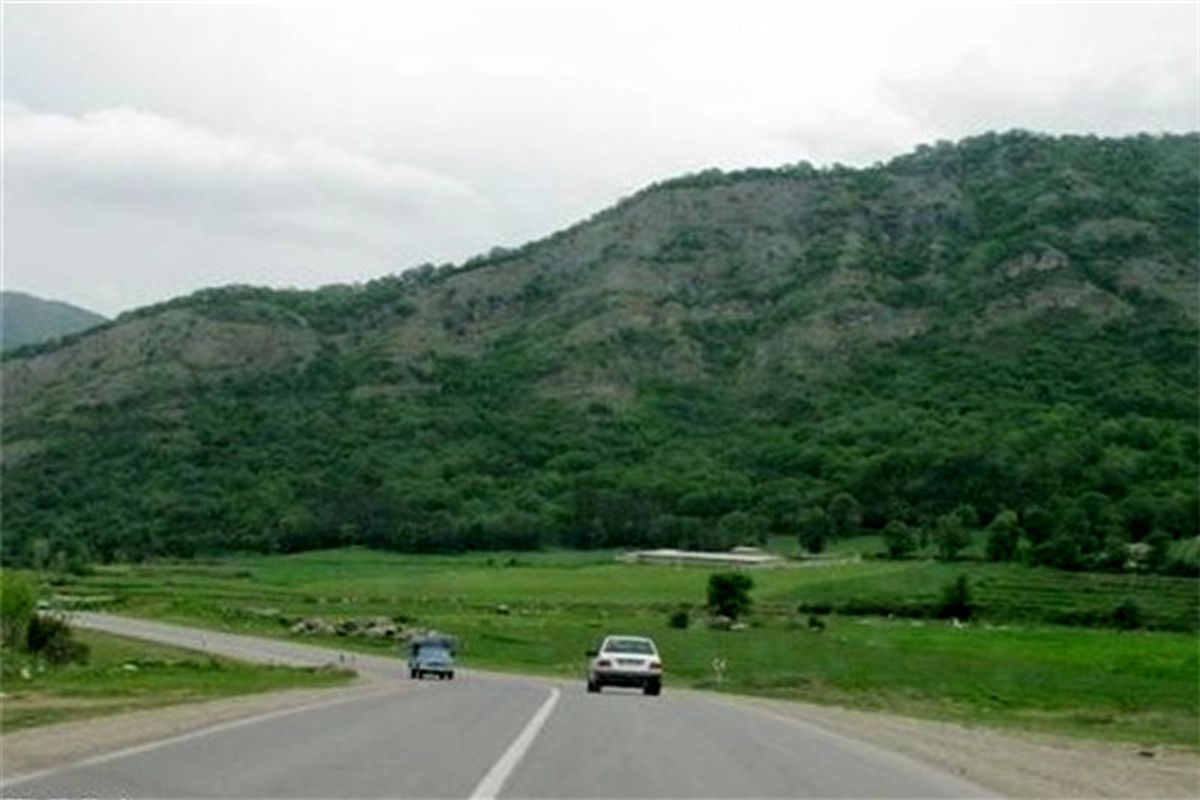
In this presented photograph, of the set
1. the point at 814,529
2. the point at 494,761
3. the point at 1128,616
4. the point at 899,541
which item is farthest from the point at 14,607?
the point at 814,529

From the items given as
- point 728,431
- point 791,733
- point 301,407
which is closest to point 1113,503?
point 728,431

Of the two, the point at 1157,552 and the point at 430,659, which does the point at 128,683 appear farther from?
the point at 1157,552

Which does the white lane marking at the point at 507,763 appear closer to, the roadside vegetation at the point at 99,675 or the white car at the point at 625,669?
the roadside vegetation at the point at 99,675

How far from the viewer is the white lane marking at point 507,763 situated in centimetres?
1672

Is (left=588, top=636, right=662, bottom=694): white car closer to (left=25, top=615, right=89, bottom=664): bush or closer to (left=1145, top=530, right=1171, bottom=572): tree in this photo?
(left=25, top=615, right=89, bottom=664): bush

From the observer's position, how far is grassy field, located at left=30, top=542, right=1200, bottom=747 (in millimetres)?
58750

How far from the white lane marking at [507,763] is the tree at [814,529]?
118641 mm

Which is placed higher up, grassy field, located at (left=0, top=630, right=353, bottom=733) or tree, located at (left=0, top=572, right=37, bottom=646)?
tree, located at (left=0, top=572, right=37, bottom=646)

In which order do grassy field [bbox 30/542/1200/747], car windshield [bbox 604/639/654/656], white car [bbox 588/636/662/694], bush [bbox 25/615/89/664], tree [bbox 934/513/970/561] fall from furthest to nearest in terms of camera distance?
tree [bbox 934/513/970/561] < bush [bbox 25/615/89/664] < grassy field [bbox 30/542/1200/747] < car windshield [bbox 604/639/654/656] < white car [bbox 588/636/662/694]

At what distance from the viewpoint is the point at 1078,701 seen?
58.1 metres

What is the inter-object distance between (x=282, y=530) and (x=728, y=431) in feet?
152

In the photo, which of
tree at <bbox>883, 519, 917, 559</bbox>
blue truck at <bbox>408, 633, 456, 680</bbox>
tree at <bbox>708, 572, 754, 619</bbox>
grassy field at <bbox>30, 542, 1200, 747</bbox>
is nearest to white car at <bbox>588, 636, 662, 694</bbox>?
grassy field at <bbox>30, 542, 1200, 747</bbox>

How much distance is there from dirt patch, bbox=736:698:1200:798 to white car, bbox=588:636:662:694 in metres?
8.59

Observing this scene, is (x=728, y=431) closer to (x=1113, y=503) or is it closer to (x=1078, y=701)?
(x=1113, y=503)
